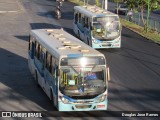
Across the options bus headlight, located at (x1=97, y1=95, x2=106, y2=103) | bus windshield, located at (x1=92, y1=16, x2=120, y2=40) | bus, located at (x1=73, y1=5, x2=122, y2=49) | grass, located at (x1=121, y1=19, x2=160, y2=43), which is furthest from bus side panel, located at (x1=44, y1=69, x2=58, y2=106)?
grass, located at (x1=121, y1=19, x2=160, y2=43)

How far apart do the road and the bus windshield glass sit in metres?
1.12

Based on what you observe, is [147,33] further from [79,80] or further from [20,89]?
[79,80]

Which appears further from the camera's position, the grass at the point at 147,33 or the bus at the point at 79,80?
the grass at the point at 147,33

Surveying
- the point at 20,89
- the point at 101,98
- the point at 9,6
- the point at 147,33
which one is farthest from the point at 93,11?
the point at 9,6

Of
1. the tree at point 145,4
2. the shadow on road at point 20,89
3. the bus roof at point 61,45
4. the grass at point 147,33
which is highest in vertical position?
the bus roof at point 61,45

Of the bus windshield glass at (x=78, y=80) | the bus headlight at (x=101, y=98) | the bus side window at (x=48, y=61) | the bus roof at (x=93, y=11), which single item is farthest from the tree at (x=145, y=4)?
the bus windshield glass at (x=78, y=80)

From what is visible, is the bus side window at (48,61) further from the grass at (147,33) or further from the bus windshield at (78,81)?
the grass at (147,33)

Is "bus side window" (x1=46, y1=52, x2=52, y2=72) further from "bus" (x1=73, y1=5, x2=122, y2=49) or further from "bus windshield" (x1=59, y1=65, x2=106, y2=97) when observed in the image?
"bus" (x1=73, y1=5, x2=122, y2=49)

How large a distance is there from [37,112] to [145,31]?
27438mm

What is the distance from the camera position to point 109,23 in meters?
33.8

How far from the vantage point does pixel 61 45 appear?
21.0 m

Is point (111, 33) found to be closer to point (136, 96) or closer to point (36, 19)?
point (136, 96)

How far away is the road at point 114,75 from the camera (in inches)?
827

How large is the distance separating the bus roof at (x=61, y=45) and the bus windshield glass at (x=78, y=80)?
54cm
